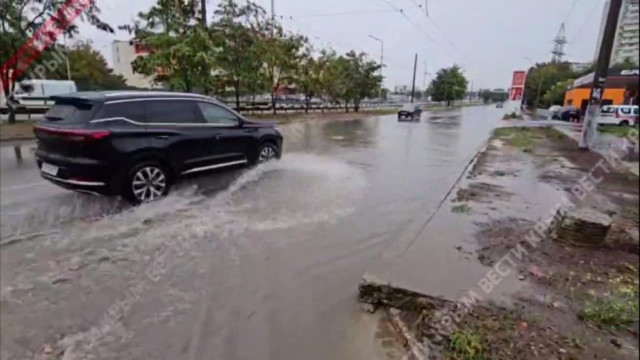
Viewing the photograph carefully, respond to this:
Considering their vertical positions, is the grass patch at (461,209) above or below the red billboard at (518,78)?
below

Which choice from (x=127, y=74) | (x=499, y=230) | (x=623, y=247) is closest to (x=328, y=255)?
(x=499, y=230)

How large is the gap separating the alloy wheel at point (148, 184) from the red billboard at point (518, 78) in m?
33.2

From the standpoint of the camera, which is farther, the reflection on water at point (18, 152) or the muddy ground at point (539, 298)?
the reflection on water at point (18, 152)

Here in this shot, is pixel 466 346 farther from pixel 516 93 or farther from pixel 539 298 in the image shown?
pixel 516 93

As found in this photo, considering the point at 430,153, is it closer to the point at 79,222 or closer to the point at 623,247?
the point at 623,247

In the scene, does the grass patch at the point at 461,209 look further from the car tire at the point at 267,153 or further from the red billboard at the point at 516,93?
the red billboard at the point at 516,93

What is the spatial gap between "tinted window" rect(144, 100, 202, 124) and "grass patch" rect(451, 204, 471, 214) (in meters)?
4.44

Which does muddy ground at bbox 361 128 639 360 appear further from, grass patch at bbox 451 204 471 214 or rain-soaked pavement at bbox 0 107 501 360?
rain-soaked pavement at bbox 0 107 501 360

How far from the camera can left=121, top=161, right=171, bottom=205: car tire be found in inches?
234

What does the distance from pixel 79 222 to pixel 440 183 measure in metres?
6.44

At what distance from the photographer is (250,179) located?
7980mm

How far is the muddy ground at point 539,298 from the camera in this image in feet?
8.86

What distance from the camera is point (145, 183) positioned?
6.16m

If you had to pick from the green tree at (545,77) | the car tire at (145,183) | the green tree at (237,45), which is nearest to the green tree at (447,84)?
the green tree at (545,77)
